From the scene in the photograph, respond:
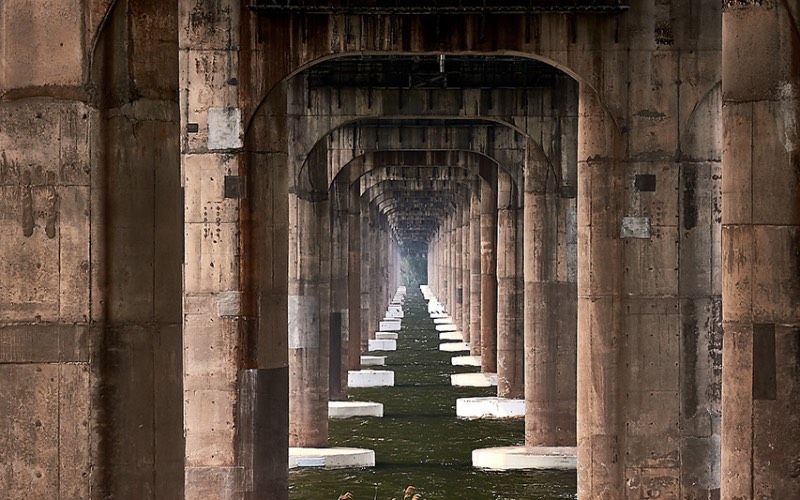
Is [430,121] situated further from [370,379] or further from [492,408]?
[370,379]

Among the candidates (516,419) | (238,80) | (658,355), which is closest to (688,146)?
(658,355)

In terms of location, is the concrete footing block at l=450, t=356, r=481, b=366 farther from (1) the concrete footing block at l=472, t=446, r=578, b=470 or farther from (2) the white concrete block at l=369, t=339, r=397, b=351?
(1) the concrete footing block at l=472, t=446, r=578, b=470

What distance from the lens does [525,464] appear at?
32.0 metres

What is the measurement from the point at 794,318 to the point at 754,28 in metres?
2.61

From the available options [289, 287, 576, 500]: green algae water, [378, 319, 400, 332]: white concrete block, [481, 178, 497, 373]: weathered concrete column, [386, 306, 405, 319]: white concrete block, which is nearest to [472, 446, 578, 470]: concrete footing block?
[289, 287, 576, 500]: green algae water

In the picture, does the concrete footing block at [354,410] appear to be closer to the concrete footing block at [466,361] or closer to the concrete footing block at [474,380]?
the concrete footing block at [474,380]

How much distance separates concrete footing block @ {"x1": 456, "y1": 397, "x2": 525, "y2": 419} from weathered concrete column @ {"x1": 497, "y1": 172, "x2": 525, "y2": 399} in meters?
1.22

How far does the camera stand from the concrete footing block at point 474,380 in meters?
50.2

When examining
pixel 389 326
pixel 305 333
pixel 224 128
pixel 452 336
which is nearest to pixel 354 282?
pixel 305 333

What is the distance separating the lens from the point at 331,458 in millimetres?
32156

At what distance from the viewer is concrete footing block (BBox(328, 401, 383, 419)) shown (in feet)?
135

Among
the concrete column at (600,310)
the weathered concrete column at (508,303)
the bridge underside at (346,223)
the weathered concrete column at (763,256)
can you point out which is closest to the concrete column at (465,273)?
the bridge underside at (346,223)

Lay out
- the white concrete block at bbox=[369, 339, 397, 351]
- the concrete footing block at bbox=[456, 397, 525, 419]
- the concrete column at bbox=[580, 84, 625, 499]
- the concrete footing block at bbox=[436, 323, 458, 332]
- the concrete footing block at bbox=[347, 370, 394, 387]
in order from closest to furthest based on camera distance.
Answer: the concrete column at bbox=[580, 84, 625, 499]
the concrete footing block at bbox=[456, 397, 525, 419]
the concrete footing block at bbox=[347, 370, 394, 387]
the white concrete block at bbox=[369, 339, 397, 351]
the concrete footing block at bbox=[436, 323, 458, 332]

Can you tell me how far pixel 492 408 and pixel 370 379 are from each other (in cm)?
960
